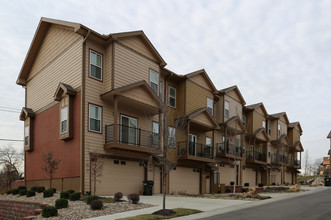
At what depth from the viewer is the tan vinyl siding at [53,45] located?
21.0 m

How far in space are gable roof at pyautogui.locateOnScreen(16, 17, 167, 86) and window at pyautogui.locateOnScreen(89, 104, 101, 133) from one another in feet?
14.9

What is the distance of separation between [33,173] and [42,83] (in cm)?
725

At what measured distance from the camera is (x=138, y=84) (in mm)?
20094

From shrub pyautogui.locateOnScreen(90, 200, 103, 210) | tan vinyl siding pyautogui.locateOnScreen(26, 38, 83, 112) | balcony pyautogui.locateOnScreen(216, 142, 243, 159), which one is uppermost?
tan vinyl siding pyautogui.locateOnScreen(26, 38, 83, 112)

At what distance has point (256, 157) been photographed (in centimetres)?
3772

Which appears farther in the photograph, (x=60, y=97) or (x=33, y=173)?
(x=33, y=173)

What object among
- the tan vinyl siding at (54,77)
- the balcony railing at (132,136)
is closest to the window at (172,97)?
the balcony railing at (132,136)

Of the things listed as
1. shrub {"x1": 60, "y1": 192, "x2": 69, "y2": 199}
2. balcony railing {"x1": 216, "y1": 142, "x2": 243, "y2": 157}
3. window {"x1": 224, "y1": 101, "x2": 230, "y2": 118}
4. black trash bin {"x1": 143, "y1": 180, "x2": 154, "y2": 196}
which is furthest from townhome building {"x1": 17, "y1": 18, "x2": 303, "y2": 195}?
shrub {"x1": 60, "y1": 192, "x2": 69, "y2": 199}

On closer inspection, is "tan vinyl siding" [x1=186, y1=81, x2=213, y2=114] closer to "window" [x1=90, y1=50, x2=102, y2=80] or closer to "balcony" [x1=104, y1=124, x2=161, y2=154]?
"balcony" [x1=104, y1=124, x2=161, y2=154]

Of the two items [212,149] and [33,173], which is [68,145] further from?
[212,149]

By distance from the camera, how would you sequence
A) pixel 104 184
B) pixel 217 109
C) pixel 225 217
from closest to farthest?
pixel 225 217, pixel 104 184, pixel 217 109

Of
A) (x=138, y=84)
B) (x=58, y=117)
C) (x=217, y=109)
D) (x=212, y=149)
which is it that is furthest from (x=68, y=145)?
(x=217, y=109)

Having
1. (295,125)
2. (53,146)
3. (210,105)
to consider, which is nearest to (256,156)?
(210,105)

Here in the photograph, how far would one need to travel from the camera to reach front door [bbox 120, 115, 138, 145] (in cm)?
1967
